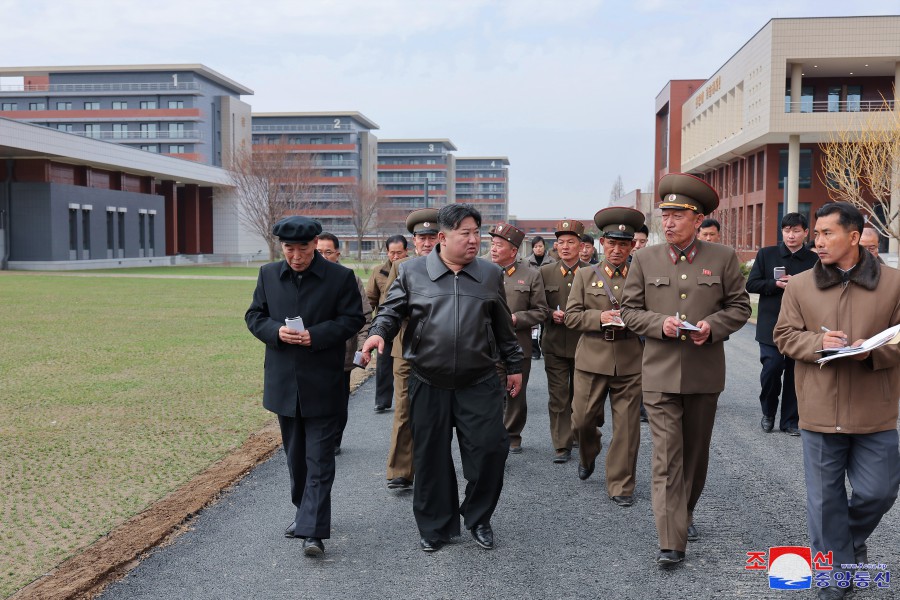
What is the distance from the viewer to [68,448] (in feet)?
25.4

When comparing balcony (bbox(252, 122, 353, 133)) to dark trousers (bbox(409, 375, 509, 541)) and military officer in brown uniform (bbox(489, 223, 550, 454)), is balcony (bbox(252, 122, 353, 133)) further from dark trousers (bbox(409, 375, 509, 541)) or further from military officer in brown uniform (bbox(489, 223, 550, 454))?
dark trousers (bbox(409, 375, 509, 541))

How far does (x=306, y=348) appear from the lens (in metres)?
5.38

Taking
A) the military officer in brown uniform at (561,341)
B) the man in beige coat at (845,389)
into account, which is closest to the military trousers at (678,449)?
the man in beige coat at (845,389)

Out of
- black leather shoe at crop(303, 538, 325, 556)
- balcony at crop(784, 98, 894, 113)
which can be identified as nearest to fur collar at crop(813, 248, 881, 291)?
black leather shoe at crop(303, 538, 325, 556)

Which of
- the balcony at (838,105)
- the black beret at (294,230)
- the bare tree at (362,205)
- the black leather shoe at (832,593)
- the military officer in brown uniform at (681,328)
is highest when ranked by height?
the balcony at (838,105)

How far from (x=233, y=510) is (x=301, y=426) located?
100cm

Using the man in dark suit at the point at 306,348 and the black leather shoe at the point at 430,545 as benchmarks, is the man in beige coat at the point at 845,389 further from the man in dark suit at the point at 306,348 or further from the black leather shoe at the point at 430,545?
the man in dark suit at the point at 306,348

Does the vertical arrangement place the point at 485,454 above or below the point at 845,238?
below

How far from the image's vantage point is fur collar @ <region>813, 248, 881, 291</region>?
444 centimetres

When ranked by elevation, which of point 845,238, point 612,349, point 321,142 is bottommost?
point 612,349

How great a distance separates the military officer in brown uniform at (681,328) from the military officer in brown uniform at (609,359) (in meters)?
1.01

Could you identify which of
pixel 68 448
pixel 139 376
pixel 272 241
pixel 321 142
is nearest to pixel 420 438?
pixel 68 448

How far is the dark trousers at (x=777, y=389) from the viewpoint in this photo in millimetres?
8672

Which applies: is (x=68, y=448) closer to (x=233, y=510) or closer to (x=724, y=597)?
(x=233, y=510)
